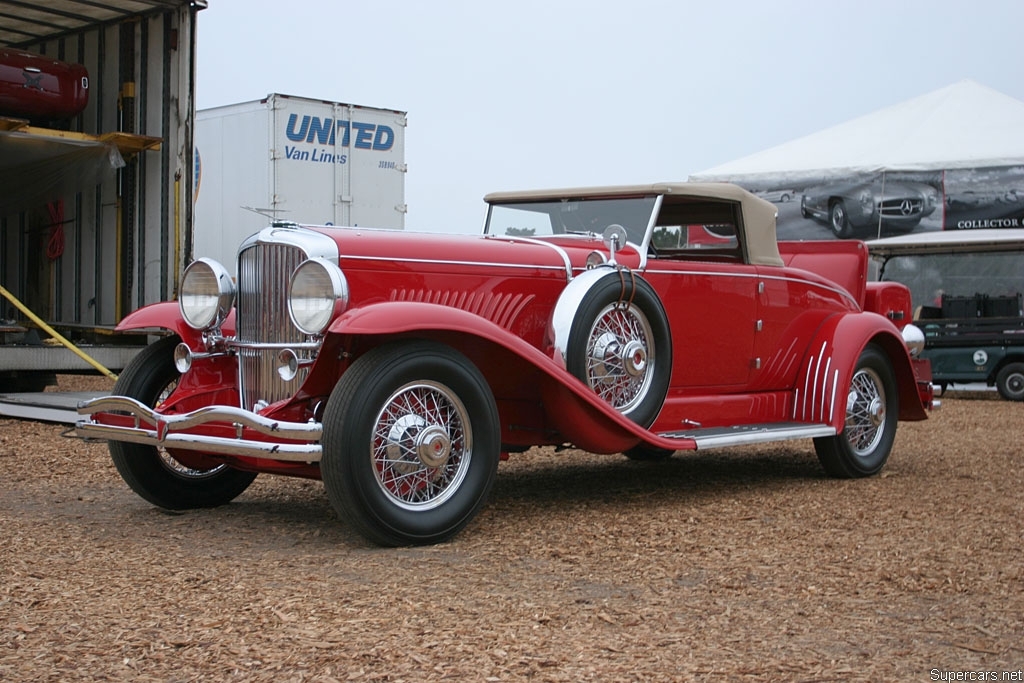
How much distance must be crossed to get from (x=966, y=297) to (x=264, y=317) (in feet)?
40.1

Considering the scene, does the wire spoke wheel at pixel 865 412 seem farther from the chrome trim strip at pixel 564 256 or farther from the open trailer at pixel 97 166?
the open trailer at pixel 97 166

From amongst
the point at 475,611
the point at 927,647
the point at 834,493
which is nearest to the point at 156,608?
the point at 475,611

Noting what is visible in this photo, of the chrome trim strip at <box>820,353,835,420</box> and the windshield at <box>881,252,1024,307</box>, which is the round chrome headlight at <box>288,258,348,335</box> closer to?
the chrome trim strip at <box>820,353,835,420</box>

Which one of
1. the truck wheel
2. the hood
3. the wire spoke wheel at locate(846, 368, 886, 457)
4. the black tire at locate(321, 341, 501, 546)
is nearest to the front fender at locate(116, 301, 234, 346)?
the hood

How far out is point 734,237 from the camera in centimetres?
678

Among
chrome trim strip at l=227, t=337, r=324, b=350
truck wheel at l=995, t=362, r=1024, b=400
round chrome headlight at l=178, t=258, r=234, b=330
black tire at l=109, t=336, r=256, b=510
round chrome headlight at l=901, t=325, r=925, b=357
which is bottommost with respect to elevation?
truck wheel at l=995, t=362, r=1024, b=400

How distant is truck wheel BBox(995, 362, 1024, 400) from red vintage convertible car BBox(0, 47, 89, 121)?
11.1 meters

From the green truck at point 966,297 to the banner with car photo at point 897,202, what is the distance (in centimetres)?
27

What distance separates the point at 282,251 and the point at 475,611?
212 centimetres

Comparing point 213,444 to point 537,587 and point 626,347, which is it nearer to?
point 537,587

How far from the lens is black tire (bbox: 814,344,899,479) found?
22.2 ft

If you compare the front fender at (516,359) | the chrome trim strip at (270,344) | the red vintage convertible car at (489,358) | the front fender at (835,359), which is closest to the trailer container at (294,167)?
the red vintage convertible car at (489,358)

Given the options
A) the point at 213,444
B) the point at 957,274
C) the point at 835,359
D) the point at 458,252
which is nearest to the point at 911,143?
the point at 957,274

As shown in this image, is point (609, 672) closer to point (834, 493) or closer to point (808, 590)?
point (808, 590)
